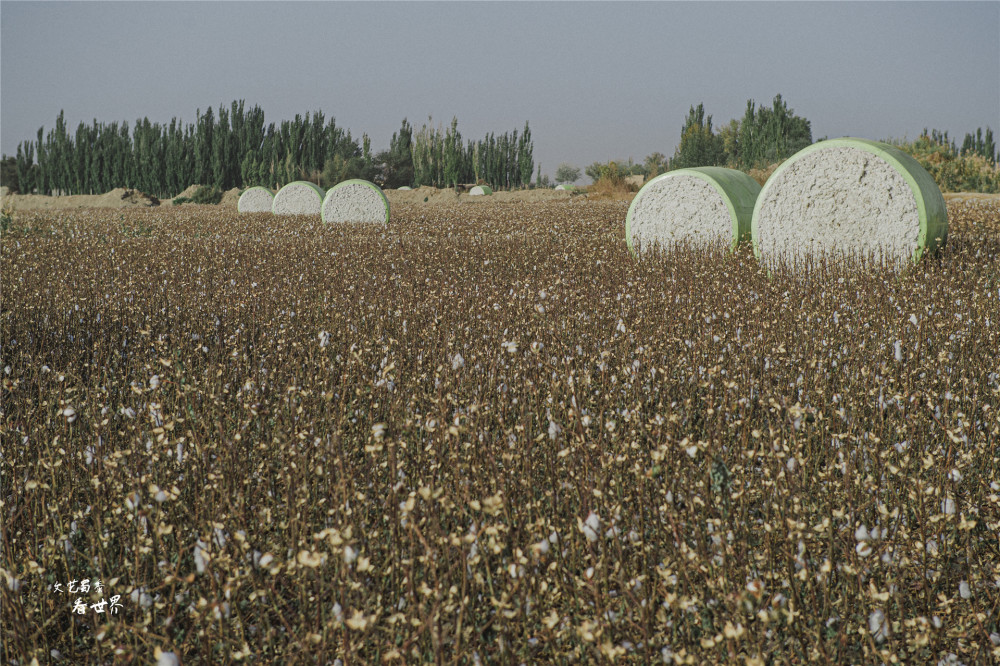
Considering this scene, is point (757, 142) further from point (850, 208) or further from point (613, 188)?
point (850, 208)

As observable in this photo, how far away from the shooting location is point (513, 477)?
2.58 m

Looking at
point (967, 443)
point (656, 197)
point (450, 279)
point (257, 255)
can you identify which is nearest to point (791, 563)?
point (967, 443)

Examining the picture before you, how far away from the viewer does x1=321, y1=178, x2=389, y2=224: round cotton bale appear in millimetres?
17156

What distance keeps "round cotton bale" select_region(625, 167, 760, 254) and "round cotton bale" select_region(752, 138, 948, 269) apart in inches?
28.6

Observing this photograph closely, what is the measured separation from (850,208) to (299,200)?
16.7 m

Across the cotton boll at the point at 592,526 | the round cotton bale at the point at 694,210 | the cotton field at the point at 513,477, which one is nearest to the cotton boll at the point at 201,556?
the cotton field at the point at 513,477

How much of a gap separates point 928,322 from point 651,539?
3.18 metres

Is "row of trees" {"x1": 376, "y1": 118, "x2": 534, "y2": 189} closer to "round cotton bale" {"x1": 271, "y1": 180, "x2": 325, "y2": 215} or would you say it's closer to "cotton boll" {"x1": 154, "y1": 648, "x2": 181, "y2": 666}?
"round cotton bale" {"x1": 271, "y1": 180, "x2": 325, "y2": 215}

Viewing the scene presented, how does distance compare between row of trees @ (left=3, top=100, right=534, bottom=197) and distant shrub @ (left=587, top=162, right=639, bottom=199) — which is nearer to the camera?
distant shrub @ (left=587, top=162, right=639, bottom=199)

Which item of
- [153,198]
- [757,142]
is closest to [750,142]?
[757,142]

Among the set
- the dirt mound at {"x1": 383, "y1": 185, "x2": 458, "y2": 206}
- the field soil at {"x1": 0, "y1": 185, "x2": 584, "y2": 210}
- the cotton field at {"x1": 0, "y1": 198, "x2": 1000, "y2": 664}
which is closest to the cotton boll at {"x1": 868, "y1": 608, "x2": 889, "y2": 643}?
the cotton field at {"x1": 0, "y1": 198, "x2": 1000, "y2": 664}

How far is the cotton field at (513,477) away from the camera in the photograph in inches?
76.4

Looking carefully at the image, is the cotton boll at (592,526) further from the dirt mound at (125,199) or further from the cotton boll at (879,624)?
the dirt mound at (125,199)

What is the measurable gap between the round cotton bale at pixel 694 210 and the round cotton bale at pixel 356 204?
8569 mm
